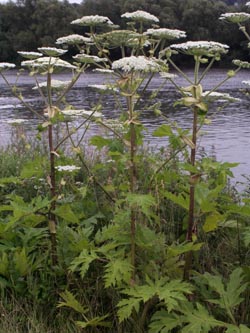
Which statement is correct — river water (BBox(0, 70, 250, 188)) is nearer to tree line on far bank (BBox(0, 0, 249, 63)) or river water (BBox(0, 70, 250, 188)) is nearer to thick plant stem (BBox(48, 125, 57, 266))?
tree line on far bank (BBox(0, 0, 249, 63))

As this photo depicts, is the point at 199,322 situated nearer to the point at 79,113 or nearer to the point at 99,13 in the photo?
the point at 79,113

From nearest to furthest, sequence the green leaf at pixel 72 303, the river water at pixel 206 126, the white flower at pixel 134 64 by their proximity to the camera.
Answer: the white flower at pixel 134 64
the green leaf at pixel 72 303
the river water at pixel 206 126

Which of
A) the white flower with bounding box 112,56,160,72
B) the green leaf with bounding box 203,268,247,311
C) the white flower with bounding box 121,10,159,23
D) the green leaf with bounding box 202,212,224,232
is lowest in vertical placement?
the green leaf with bounding box 203,268,247,311

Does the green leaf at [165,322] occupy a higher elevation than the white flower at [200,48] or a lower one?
lower

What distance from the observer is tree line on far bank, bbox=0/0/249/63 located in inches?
1216

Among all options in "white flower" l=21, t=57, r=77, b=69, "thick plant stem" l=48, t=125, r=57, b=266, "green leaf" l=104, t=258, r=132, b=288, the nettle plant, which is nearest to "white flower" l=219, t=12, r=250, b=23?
the nettle plant

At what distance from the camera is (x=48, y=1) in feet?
175

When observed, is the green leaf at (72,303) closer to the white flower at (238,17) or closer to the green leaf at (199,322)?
the green leaf at (199,322)

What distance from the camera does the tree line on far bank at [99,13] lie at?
30.9 m

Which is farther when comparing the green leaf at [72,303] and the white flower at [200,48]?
the green leaf at [72,303]

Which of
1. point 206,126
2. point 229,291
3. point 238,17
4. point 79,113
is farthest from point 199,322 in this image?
point 206,126

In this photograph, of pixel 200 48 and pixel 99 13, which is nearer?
pixel 200 48

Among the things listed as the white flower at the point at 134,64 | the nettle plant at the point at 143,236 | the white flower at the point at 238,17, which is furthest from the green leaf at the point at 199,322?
the white flower at the point at 238,17

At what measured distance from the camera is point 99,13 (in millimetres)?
43312
